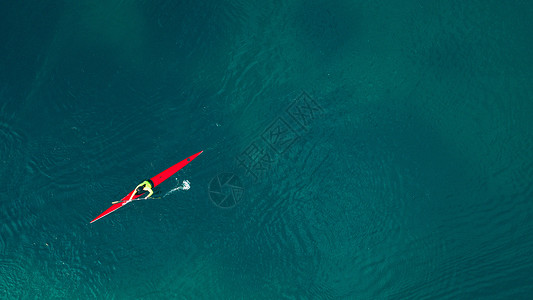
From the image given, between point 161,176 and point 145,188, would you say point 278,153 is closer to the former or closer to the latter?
point 161,176

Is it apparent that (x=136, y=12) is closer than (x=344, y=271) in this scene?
No

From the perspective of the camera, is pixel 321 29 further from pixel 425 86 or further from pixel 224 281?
pixel 224 281

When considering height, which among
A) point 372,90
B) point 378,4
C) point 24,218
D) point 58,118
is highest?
point 58,118

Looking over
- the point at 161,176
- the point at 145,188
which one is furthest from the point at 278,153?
the point at 145,188

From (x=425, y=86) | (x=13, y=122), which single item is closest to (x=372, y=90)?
(x=425, y=86)

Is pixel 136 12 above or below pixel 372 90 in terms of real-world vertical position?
above
